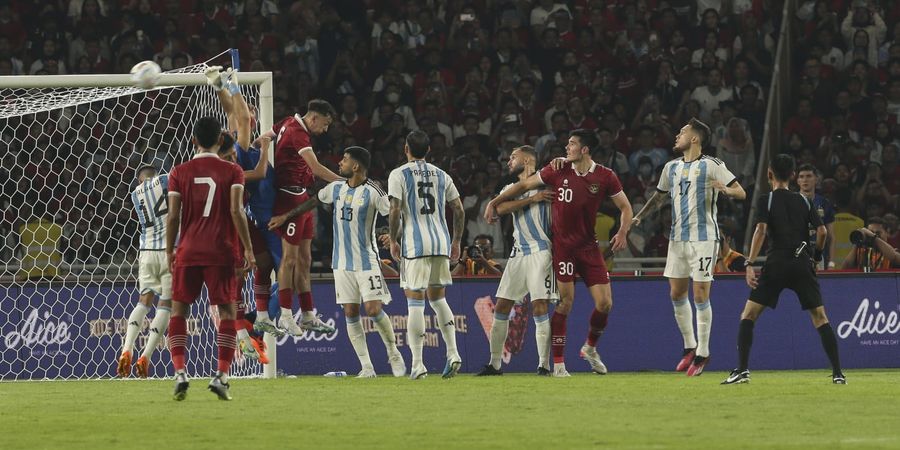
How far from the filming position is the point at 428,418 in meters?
8.88

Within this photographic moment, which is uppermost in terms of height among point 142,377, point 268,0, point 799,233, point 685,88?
point 268,0

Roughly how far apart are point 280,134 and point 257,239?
1.03m

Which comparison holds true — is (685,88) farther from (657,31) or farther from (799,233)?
(799,233)

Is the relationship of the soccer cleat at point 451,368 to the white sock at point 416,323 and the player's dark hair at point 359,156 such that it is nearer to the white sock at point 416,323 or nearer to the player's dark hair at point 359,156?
the white sock at point 416,323

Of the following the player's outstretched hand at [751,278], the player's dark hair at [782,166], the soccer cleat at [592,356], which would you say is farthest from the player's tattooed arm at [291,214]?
the player's dark hair at [782,166]

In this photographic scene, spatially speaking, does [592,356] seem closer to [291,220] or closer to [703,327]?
[703,327]

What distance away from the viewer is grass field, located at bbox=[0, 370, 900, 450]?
7.57m

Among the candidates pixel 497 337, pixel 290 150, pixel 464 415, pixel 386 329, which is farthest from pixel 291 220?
pixel 464 415

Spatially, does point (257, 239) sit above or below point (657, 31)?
below

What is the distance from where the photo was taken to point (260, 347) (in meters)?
13.9

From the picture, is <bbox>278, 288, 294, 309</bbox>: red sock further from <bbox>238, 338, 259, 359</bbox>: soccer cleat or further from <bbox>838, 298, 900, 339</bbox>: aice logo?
<bbox>838, 298, 900, 339</bbox>: aice logo

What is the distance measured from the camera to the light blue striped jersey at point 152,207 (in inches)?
550

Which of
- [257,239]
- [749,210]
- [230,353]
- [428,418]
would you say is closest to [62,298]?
[257,239]

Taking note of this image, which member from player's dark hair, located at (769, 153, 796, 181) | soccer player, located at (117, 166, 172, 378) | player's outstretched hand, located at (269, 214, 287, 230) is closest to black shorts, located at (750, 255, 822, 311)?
player's dark hair, located at (769, 153, 796, 181)
